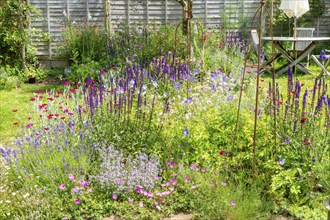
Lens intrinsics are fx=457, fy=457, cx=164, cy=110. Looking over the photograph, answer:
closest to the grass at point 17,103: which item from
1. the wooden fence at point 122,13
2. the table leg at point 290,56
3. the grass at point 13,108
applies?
the grass at point 13,108

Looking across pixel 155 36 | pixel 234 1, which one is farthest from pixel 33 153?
pixel 234 1

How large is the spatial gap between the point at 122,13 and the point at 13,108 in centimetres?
520

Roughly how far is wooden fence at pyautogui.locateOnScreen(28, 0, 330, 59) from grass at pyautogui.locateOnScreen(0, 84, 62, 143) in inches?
96.3

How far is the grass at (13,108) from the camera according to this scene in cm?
558

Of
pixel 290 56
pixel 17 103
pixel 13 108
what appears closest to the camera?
pixel 13 108

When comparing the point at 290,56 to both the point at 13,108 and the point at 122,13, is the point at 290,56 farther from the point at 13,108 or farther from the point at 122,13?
the point at 13,108

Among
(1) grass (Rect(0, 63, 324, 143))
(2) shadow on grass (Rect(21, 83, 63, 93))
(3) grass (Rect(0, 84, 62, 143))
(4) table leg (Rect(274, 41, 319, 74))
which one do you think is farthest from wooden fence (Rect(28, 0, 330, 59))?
(4) table leg (Rect(274, 41, 319, 74))

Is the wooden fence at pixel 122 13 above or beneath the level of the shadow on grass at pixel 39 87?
above

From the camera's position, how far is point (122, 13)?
37.0 ft

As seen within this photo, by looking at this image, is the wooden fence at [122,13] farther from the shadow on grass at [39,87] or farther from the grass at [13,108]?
the grass at [13,108]

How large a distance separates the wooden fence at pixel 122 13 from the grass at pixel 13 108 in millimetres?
2447

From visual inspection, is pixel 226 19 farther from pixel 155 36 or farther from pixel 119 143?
pixel 119 143

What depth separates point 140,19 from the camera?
11.3 metres

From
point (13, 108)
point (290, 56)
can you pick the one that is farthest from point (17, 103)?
point (290, 56)
